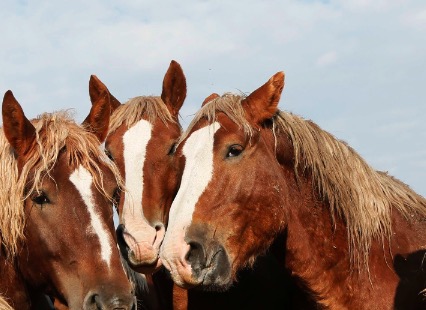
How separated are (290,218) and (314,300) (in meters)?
0.65

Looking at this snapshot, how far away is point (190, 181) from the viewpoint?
617 cm

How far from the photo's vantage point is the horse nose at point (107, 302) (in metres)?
5.56

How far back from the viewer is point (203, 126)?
6438mm

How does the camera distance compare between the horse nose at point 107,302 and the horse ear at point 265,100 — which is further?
the horse ear at point 265,100

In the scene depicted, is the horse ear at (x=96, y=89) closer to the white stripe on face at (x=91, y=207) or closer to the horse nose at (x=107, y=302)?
the white stripe on face at (x=91, y=207)

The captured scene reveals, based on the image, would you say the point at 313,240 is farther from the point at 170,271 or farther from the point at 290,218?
the point at 170,271

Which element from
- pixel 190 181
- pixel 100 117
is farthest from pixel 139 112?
pixel 190 181

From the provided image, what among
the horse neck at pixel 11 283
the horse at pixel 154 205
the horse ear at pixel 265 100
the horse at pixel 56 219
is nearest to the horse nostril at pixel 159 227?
the horse at pixel 154 205

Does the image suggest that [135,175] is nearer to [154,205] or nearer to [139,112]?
[154,205]

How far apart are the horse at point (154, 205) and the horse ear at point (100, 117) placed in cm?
52

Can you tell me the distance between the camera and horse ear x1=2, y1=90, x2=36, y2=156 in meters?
5.96

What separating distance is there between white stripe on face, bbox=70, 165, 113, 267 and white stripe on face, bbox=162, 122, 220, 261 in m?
0.40

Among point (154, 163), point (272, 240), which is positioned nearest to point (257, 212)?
point (272, 240)

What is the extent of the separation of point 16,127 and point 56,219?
727 mm
